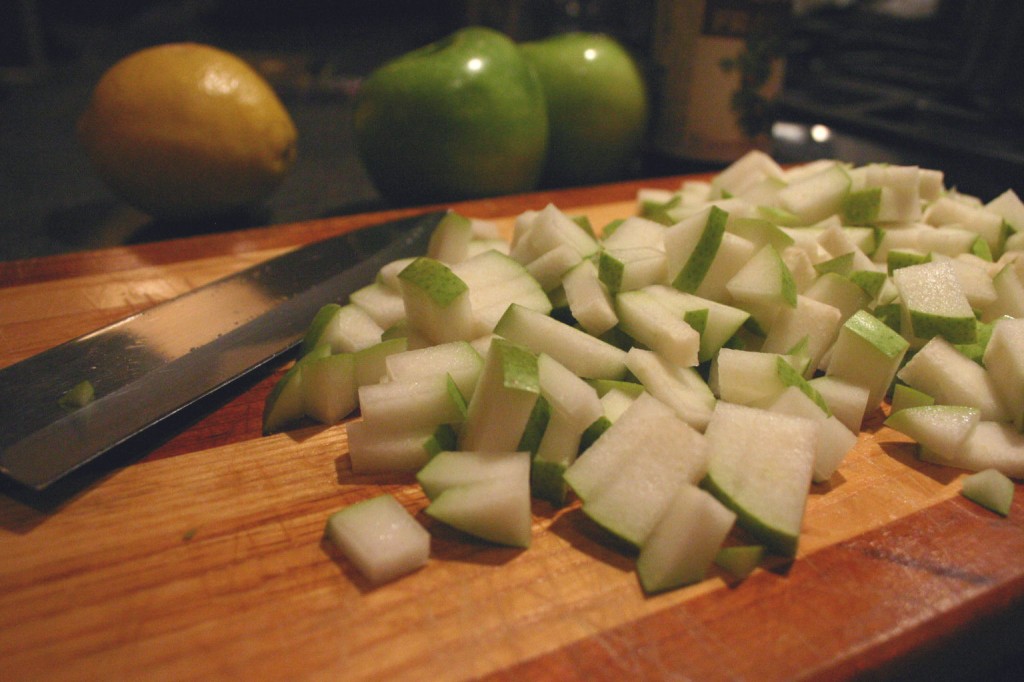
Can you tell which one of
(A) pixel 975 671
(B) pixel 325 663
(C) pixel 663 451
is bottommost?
(A) pixel 975 671

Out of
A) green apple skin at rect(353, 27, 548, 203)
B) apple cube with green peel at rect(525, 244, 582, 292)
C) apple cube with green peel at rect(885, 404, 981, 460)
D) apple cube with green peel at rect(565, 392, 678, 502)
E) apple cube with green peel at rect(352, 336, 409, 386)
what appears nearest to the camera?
apple cube with green peel at rect(565, 392, 678, 502)

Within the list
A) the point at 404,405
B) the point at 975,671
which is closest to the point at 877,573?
the point at 975,671

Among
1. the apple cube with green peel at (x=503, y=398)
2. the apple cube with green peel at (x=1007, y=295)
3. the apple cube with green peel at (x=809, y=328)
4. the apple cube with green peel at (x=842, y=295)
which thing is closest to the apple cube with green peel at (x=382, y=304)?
the apple cube with green peel at (x=503, y=398)

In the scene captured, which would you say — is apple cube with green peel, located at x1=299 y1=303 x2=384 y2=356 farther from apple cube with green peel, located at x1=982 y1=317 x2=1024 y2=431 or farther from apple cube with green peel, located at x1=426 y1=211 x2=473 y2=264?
apple cube with green peel, located at x1=982 y1=317 x2=1024 y2=431

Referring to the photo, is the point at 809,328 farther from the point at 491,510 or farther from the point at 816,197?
the point at 491,510

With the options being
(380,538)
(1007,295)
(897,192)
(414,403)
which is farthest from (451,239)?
(1007,295)

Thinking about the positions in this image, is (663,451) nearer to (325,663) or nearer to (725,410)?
(725,410)

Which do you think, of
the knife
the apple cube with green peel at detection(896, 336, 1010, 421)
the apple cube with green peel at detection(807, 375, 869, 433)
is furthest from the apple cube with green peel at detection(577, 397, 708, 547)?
the knife

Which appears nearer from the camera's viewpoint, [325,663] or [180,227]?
[325,663]

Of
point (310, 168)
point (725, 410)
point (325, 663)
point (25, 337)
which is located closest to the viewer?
point (325, 663)
